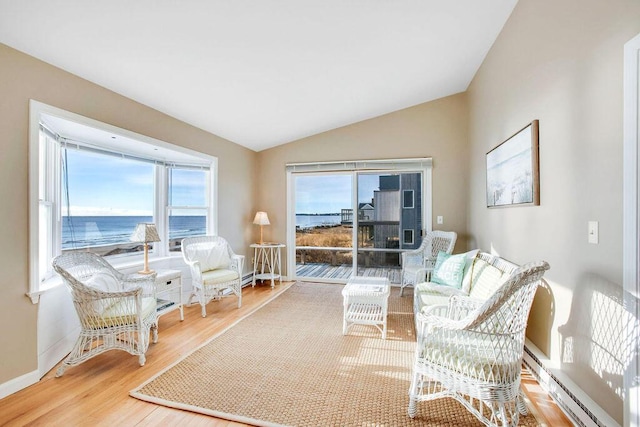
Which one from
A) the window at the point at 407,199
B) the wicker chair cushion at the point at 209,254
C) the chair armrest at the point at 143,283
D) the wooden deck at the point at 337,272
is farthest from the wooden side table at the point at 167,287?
the window at the point at 407,199

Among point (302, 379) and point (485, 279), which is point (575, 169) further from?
point (302, 379)

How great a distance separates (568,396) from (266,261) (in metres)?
4.34

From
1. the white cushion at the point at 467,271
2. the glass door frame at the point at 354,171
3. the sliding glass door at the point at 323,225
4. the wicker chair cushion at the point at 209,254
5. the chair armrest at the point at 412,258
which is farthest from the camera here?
the sliding glass door at the point at 323,225

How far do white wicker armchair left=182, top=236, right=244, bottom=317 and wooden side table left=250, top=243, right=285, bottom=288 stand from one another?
850 millimetres

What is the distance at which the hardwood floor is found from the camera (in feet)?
5.63

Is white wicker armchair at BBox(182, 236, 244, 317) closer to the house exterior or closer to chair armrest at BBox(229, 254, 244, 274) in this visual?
chair armrest at BBox(229, 254, 244, 274)

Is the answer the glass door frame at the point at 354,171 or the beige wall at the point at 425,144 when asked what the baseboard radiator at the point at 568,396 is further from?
the glass door frame at the point at 354,171

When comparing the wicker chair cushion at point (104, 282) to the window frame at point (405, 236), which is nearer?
the wicker chair cushion at point (104, 282)

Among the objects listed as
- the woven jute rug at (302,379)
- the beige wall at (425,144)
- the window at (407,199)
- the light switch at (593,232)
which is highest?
the beige wall at (425,144)

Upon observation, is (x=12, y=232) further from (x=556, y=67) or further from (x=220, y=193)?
(x=556, y=67)

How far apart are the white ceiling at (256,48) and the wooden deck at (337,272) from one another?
2.69m

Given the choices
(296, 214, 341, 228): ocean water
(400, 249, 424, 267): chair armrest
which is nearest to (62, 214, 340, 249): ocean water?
(296, 214, 341, 228): ocean water

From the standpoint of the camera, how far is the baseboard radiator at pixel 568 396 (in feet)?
4.86

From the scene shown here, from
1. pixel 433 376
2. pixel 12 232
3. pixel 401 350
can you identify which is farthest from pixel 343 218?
pixel 12 232
